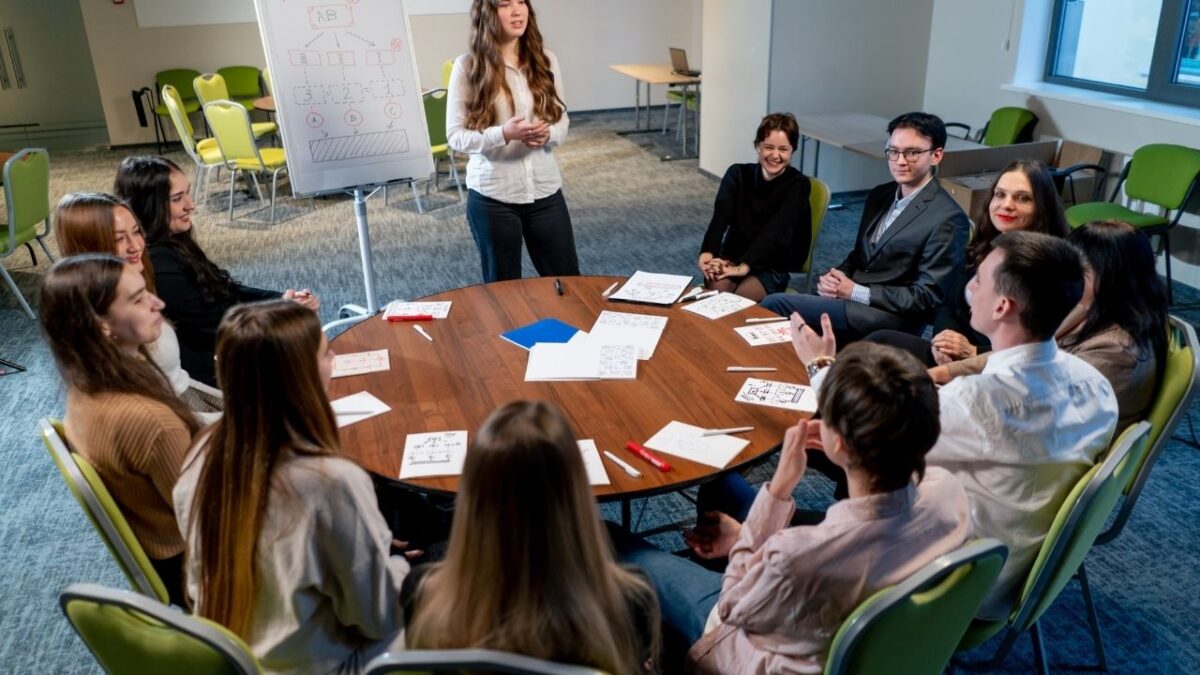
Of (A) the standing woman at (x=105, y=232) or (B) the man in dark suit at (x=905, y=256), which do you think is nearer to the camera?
(A) the standing woman at (x=105, y=232)

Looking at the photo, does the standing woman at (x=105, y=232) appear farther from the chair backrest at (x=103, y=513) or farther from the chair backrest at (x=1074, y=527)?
the chair backrest at (x=1074, y=527)

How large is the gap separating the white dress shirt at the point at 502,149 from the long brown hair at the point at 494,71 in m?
0.02

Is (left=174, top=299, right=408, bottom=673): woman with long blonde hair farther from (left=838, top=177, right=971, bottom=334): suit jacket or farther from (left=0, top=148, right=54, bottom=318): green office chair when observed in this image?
(left=0, top=148, right=54, bottom=318): green office chair

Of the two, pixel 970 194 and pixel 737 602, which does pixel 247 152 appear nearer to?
pixel 970 194

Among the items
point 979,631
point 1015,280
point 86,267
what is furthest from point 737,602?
point 86,267

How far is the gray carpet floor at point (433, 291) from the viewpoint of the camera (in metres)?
2.43

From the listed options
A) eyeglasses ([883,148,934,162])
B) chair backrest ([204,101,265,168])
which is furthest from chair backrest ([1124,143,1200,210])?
chair backrest ([204,101,265,168])

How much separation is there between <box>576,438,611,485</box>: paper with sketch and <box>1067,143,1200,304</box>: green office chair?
3.58 m

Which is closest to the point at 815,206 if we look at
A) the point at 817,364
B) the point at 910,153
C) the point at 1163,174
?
the point at 910,153

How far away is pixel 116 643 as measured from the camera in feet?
4.32

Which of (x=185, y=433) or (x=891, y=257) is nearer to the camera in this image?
(x=185, y=433)

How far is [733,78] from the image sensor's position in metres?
6.88

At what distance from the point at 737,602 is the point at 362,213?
3.08m

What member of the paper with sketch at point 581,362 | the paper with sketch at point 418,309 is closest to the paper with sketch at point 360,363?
the paper with sketch at point 418,309
